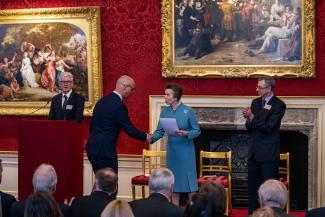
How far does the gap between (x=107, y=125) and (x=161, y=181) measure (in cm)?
233

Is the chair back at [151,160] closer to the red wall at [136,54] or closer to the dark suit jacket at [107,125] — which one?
the red wall at [136,54]

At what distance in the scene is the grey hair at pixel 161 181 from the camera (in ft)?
14.9

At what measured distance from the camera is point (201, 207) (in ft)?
12.1

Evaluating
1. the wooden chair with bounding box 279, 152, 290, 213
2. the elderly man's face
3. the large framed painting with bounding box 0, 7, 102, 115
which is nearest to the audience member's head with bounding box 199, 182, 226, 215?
the elderly man's face

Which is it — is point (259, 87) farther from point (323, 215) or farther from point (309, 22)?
point (323, 215)

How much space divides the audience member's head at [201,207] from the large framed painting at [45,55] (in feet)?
18.6

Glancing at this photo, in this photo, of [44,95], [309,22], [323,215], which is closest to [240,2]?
[309,22]

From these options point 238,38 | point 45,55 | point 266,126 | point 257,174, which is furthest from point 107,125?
point 45,55

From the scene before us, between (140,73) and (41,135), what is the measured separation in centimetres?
290

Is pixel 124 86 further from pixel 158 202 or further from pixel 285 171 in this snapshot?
pixel 285 171

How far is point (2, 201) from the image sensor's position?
15.3 ft

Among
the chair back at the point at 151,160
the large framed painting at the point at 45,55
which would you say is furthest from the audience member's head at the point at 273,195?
the large framed painting at the point at 45,55

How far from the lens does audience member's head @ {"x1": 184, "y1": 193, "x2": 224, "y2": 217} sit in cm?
366

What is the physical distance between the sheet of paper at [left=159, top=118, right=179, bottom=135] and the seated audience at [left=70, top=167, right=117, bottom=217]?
2.15 metres
